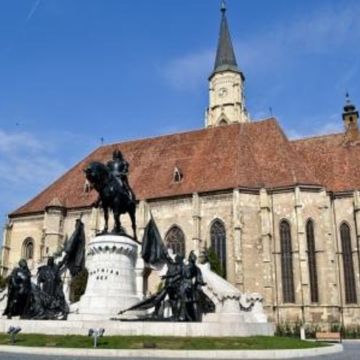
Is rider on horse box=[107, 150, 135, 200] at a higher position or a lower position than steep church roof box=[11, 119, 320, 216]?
lower

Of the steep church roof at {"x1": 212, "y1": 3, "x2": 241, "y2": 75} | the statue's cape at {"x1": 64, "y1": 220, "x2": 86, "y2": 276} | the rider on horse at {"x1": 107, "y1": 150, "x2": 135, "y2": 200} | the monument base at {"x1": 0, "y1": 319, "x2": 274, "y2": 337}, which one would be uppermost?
the steep church roof at {"x1": 212, "y1": 3, "x2": 241, "y2": 75}

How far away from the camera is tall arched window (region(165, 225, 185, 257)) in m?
35.6

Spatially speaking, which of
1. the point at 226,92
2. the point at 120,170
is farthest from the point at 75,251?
the point at 226,92

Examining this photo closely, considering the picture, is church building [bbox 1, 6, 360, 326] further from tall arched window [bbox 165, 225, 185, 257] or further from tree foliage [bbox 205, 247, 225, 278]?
tree foliage [bbox 205, 247, 225, 278]

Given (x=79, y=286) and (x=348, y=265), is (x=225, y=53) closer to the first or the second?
(x=348, y=265)

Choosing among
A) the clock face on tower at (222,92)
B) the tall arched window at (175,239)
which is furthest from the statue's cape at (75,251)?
the clock face on tower at (222,92)

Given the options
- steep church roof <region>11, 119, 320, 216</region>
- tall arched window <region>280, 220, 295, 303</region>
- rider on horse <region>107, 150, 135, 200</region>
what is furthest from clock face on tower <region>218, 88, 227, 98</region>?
rider on horse <region>107, 150, 135, 200</region>

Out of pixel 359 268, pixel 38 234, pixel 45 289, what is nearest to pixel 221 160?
pixel 359 268

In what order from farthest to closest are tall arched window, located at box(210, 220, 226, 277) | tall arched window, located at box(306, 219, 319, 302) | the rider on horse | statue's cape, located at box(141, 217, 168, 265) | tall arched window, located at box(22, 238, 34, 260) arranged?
tall arched window, located at box(22, 238, 34, 260), tall arched window, located at box(210, 220, 226, 277), tall arched window, located at box(306, 219, 319, 302), statue's cape, located at box(141, 217, 168, 265), the rider on horse

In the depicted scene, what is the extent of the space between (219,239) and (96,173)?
19.6 metres

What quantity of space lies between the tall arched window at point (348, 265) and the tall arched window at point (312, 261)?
2.71 meters

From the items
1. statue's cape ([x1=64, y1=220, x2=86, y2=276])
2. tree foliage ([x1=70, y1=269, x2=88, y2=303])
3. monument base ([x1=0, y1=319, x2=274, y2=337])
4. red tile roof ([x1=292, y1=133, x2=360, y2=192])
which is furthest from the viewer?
red tile roof ([x1=292, y1=133, x2=360, y2=192])

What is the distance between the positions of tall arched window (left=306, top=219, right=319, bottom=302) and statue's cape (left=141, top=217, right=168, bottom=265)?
53.9ft

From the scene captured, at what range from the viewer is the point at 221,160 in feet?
124
